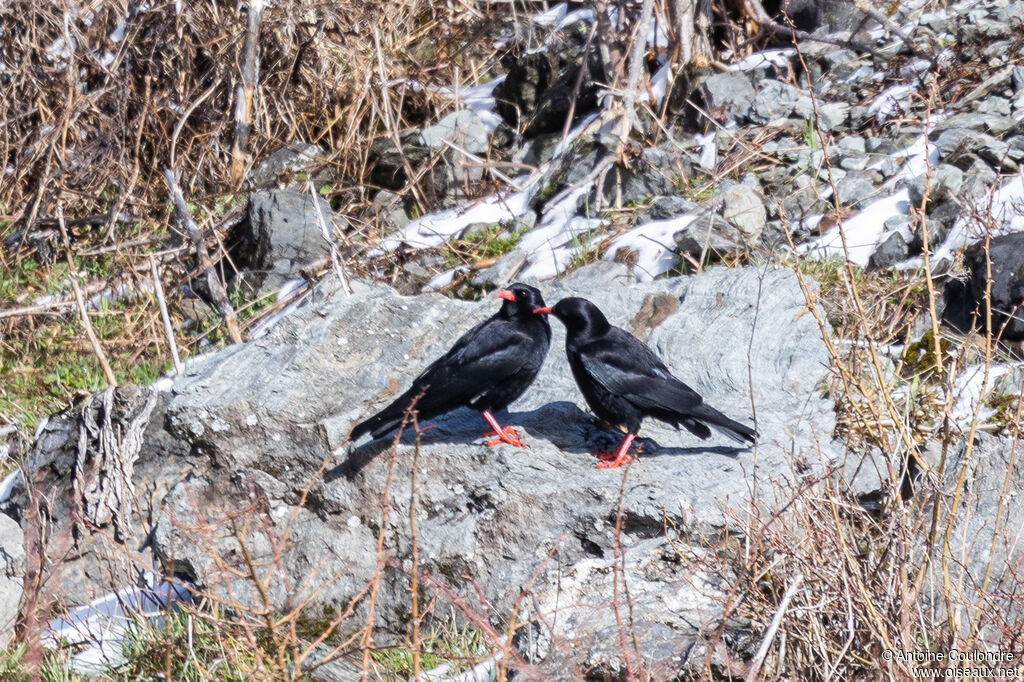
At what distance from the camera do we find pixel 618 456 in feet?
13.6

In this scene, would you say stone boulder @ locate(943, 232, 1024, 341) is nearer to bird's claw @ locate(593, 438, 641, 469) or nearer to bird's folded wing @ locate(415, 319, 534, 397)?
bird's claw @ locate(593, 438, 641, 469)

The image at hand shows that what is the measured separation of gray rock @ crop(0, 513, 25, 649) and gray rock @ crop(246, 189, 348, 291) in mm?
3061

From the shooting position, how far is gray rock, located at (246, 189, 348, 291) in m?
7.59

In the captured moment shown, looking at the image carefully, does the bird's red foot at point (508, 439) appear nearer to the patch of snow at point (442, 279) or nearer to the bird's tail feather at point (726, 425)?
the bird's tail feather at point (726, 425)

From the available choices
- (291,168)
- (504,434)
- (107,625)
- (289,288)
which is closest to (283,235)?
(289,288)

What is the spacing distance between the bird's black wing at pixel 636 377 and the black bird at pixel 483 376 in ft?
0.81

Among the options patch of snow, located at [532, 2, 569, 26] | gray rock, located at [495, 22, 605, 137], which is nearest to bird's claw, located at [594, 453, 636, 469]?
gray rock, located at [495, 22, 605, 137]

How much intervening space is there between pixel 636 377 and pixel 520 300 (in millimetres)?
713

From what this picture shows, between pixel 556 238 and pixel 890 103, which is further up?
pixel 890 103

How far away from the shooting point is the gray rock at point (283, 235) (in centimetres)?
759

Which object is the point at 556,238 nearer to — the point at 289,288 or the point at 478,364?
the point at 289,288

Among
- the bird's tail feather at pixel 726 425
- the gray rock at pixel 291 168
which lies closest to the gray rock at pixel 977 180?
the bird's tail feather at pixel 726 425

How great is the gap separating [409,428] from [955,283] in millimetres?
3188

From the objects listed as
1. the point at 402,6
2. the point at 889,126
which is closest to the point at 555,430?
the point at 889,126
